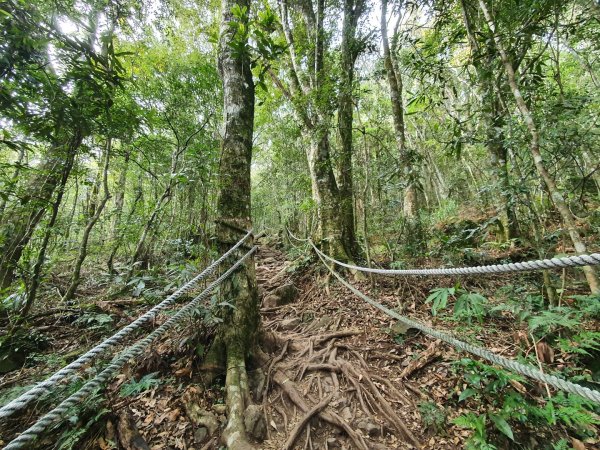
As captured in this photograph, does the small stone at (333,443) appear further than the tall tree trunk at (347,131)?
No

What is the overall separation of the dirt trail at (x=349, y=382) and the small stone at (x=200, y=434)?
47 centimetres

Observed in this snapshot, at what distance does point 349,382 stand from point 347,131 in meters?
4.61

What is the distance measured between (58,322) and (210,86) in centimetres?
615

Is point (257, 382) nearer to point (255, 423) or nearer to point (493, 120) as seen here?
point (255, 423)

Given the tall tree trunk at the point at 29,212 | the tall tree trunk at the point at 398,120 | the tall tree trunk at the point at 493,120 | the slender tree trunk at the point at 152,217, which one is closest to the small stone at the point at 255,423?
the tall tree trunk at the point at 29,212

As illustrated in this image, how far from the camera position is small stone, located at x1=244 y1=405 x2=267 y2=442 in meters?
2.24

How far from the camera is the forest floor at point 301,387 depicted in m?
2.14

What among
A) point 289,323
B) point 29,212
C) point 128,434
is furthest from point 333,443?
point 29,212

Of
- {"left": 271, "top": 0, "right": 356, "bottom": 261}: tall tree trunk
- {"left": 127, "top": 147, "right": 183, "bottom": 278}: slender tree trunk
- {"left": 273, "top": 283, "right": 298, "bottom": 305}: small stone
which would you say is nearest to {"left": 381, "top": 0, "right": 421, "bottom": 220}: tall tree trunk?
{"left": 271, "top": 0, "right": 356, "bottom": 261}: tall tree trunk

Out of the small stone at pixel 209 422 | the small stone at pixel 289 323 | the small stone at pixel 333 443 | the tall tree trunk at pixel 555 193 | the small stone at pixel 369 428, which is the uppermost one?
the tall tree trunk at pixel 555 193

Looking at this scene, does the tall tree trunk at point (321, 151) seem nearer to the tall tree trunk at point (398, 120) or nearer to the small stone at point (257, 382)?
the tall tree trunk at point (398, 120)

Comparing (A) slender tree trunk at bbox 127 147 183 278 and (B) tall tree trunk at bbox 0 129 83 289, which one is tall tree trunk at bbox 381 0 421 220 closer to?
(A) slender tree trunk at bbox 127 147 183 278

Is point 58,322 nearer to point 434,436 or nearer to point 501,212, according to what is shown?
point 434,436

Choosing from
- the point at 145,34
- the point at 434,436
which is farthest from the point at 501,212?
the point at 145,34
